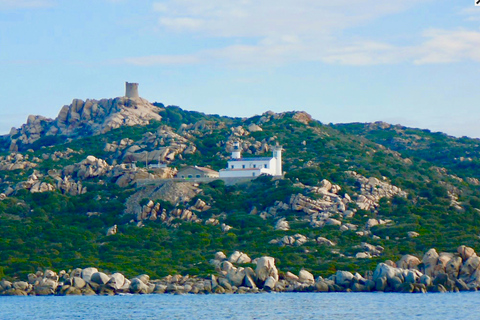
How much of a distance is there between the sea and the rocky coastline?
6.96ft

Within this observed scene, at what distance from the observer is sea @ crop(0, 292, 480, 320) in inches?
2173

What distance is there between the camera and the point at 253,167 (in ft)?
375

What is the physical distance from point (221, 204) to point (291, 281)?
29260mm

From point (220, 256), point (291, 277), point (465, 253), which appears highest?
point (465, 253)

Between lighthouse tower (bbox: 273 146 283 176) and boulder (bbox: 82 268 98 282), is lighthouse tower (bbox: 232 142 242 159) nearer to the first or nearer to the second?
lighthouse tower (bbox: 273 146 283 176)

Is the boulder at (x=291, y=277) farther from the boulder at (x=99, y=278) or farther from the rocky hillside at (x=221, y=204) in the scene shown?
the boulder at (x=99, y=278)

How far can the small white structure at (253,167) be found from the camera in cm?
11344

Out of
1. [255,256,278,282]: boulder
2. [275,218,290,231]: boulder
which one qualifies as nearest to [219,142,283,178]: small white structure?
[275,218,290,231]: boulder

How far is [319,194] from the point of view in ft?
332

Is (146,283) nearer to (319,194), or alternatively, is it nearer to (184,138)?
(319,194)

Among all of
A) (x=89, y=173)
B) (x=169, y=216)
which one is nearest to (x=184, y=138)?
(x=89, y=173)

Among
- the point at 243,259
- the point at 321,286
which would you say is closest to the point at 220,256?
the point at 243,259

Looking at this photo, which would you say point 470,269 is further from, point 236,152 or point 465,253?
point 236,152

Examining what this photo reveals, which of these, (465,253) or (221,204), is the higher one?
(221,204)
